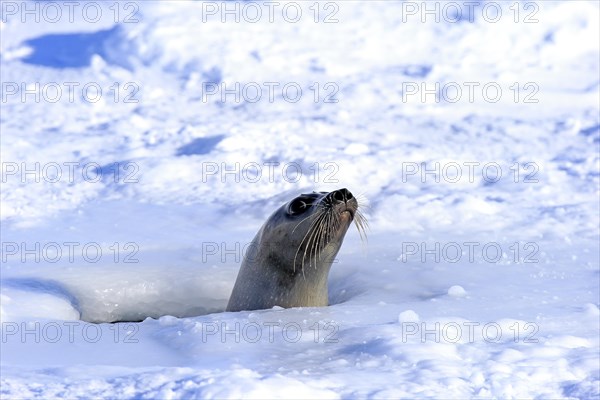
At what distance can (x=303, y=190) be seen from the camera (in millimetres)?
6402

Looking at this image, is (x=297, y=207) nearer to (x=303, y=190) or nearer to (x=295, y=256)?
(x=295, y=256)

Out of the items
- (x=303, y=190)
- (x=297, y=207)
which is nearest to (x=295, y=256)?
(x=297, y=207)

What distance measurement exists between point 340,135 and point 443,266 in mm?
2867

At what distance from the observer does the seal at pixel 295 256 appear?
14.4 feet

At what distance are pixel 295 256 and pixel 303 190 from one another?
189 centimetres

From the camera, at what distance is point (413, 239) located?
5.41 meters

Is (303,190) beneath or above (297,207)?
beneath

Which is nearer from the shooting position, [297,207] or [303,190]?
[297,207]

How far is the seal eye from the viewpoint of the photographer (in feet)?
14.7

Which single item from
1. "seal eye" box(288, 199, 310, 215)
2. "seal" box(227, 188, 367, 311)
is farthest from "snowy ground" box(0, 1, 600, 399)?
→ "seal eye" box(288, 199, 310, 215)

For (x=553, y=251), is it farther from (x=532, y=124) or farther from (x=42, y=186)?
(x=42, y=186)

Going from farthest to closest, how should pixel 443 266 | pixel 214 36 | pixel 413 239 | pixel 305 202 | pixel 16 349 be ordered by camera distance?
pixel 214 36 < pixel 413 239 < pixel 443 266 < pixel 305 202 < pixel 16 349

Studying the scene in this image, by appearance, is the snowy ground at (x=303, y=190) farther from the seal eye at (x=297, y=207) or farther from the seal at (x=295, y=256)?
the seal eye at (x=297, y=207)

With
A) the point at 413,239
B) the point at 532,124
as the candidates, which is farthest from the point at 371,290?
the point at 532,124
